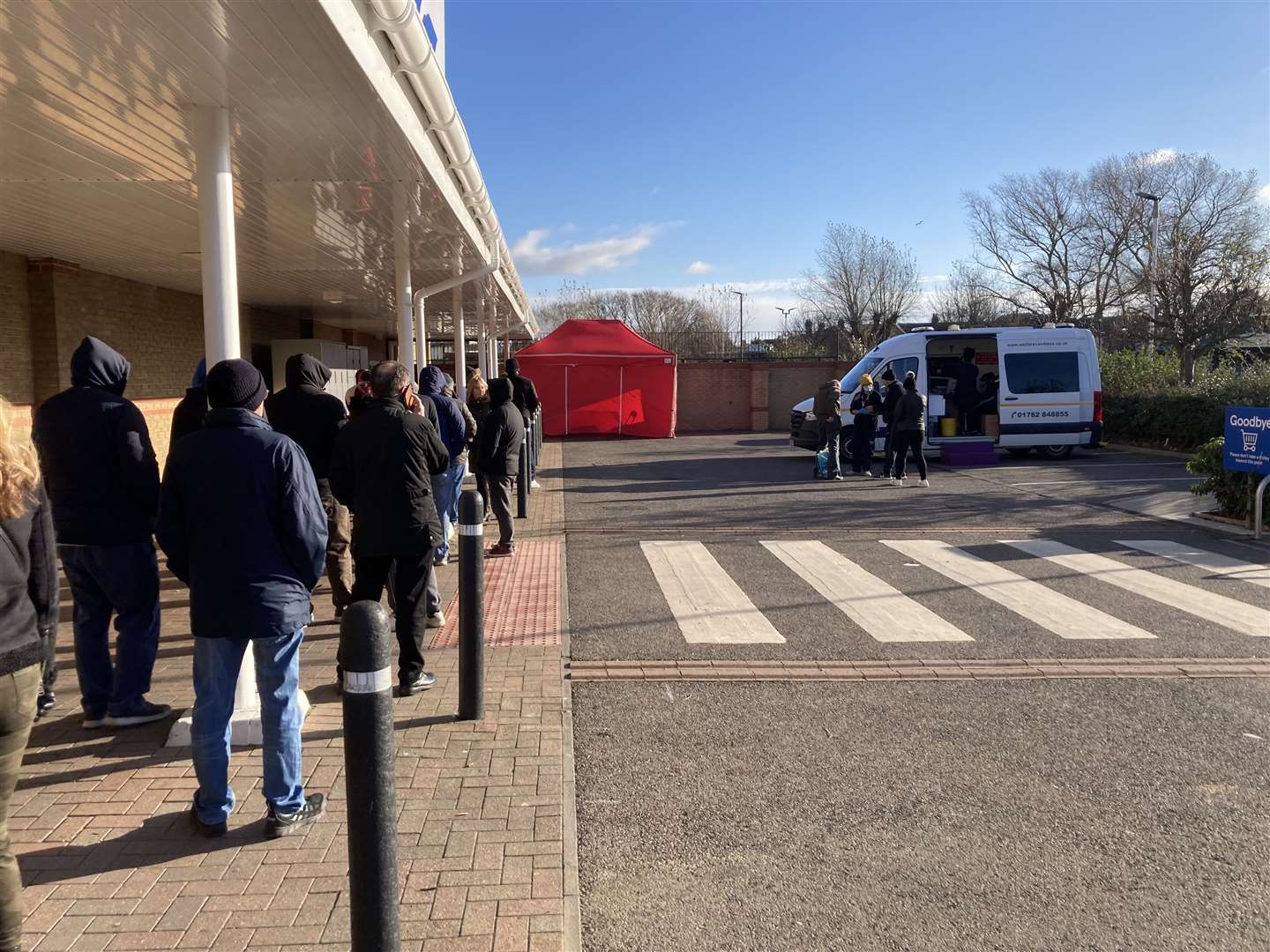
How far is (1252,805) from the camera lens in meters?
4.15

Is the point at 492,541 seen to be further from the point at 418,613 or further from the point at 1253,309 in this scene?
the point at 1253,309

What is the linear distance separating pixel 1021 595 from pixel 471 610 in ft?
16.7

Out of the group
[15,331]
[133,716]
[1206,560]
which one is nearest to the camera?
[133,716]

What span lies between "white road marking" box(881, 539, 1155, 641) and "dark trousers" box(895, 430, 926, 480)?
15.7 ft

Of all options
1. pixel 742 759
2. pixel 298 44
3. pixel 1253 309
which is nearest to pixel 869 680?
pixel 742 759

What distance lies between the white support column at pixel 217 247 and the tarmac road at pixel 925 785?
107 inches

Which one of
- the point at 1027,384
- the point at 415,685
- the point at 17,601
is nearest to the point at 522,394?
the point at 415,685

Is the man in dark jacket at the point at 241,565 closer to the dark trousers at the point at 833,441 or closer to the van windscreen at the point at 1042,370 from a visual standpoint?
the dark trousers at the point at 833,441

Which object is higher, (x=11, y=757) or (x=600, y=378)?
(x=600, y=378)

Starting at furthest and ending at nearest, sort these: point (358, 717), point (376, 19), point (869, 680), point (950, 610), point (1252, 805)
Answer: point (950, 610)
point (869, 680)
point (376, 19)
point (1252, 805)
point (358, 717)

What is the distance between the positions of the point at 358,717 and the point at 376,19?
403 cm

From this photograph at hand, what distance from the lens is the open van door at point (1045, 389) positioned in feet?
61.9

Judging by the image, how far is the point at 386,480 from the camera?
5.18m

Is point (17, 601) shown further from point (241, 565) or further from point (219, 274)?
point (219, 274)
